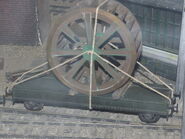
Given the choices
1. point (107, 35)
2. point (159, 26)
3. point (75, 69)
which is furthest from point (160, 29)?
point (75, 69)

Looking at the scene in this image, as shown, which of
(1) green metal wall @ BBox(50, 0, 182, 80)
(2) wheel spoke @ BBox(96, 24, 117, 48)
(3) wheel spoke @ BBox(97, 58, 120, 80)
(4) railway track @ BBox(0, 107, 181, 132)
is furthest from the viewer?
(1) green metal wall @ BBox(50, 0, 182, 80)

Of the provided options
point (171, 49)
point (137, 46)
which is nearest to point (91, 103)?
point (137, 46)

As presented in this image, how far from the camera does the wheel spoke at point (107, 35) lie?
9188mm

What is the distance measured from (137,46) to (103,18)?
1109mm

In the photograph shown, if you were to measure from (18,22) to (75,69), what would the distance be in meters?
4.36

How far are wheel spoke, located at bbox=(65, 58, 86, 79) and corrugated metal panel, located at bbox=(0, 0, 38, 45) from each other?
13.4ft

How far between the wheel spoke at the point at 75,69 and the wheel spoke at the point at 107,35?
0.55 m

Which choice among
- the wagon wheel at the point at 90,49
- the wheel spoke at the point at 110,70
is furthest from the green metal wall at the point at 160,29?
the wheel spoke at the point at 110,70

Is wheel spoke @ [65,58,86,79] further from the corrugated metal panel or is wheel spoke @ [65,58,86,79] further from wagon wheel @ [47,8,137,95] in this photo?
the corrugated metal panel

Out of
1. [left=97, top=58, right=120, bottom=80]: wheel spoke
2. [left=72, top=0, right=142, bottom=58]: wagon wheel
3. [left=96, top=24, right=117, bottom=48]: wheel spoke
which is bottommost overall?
[left=97, top=58, right=120, bottom=80]: wheel spoke

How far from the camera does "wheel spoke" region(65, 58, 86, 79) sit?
31.4ft

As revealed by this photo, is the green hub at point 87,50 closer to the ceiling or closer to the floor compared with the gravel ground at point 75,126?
closer to the ceiling

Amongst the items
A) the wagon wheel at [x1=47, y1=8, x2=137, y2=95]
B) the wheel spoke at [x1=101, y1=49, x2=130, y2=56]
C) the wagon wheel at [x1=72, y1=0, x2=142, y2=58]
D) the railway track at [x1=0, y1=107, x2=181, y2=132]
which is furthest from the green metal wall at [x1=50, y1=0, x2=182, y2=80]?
the railway track at [x1=0, y1=107, x2=181, y2=132]

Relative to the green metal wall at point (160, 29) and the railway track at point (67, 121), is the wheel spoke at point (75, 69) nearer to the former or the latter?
the railway track at point (67, 121)
